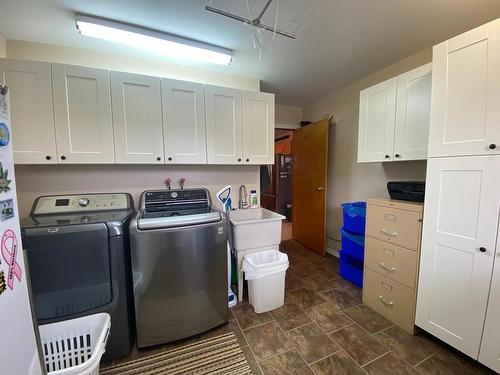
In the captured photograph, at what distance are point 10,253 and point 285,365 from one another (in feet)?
5.29

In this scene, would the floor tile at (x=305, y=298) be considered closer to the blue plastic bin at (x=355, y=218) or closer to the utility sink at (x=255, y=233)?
the utility sink at (x=255, y=233)

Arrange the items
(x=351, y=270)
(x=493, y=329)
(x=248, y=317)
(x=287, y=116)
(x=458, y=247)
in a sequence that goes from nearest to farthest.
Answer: (x=493, y=329) → (x=458, y=247) → (x=248, y=317) → (x=351, y=270) → (x=287, y=116)

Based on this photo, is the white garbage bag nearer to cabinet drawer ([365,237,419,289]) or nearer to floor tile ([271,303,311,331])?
floor tile ([271,303,311,331])

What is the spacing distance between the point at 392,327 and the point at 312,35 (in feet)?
8.31

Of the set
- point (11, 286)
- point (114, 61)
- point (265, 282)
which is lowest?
point (265, 282)

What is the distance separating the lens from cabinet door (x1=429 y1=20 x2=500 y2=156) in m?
1.22

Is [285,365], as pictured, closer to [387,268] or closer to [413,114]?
[387,268]

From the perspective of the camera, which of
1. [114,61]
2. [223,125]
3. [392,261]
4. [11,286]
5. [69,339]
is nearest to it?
[11,286]

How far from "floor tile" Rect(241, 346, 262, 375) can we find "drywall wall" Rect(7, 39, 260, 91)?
2.56 m

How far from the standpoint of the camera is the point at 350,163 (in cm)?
294

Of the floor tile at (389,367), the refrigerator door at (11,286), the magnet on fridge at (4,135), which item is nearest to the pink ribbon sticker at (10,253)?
the refrigerator door at (11,286)

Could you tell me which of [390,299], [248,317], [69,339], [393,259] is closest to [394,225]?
[393,259]

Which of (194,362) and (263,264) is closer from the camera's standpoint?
(194,362)

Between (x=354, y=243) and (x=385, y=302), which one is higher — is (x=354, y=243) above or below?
above
